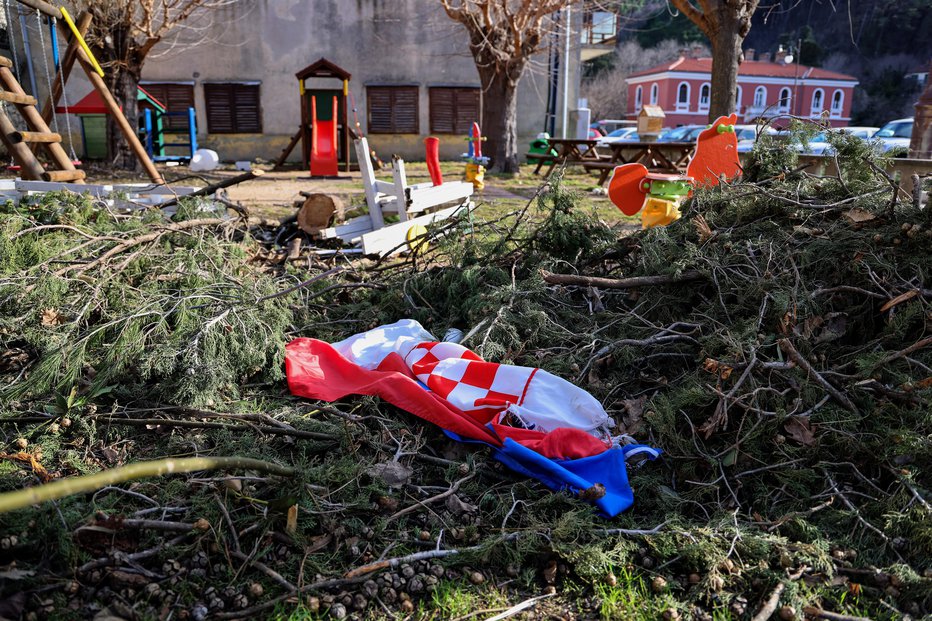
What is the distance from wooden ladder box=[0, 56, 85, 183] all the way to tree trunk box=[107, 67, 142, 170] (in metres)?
7.23

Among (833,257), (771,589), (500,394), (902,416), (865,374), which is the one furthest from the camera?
(833,257)

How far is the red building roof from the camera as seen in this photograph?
4759 cm

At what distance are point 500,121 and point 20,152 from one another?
10.3 m

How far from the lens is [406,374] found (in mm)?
3506

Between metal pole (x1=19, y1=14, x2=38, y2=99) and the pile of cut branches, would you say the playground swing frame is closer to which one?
the pile of cut branches

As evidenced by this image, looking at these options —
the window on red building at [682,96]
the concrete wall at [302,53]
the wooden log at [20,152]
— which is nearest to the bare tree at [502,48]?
the concrete wall at [302,53]

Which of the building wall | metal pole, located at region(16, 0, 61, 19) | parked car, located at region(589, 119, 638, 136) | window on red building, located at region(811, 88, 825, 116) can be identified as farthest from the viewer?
window on red building, located at region(811, 88, 825, 116)

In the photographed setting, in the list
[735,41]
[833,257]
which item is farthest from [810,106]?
[833,257]

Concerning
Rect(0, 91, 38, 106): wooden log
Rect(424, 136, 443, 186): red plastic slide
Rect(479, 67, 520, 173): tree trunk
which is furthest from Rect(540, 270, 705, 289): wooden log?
Rect(479, 67, 520, 173): tree trunk

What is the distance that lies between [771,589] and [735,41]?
925 cm

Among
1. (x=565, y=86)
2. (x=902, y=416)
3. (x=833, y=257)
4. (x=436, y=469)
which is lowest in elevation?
(x=436, y=469)

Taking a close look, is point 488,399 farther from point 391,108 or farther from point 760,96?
point 760,96

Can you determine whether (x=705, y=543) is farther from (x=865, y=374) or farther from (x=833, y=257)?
(x=833, y=257)

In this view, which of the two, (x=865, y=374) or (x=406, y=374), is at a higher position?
(x=865, y=374)
